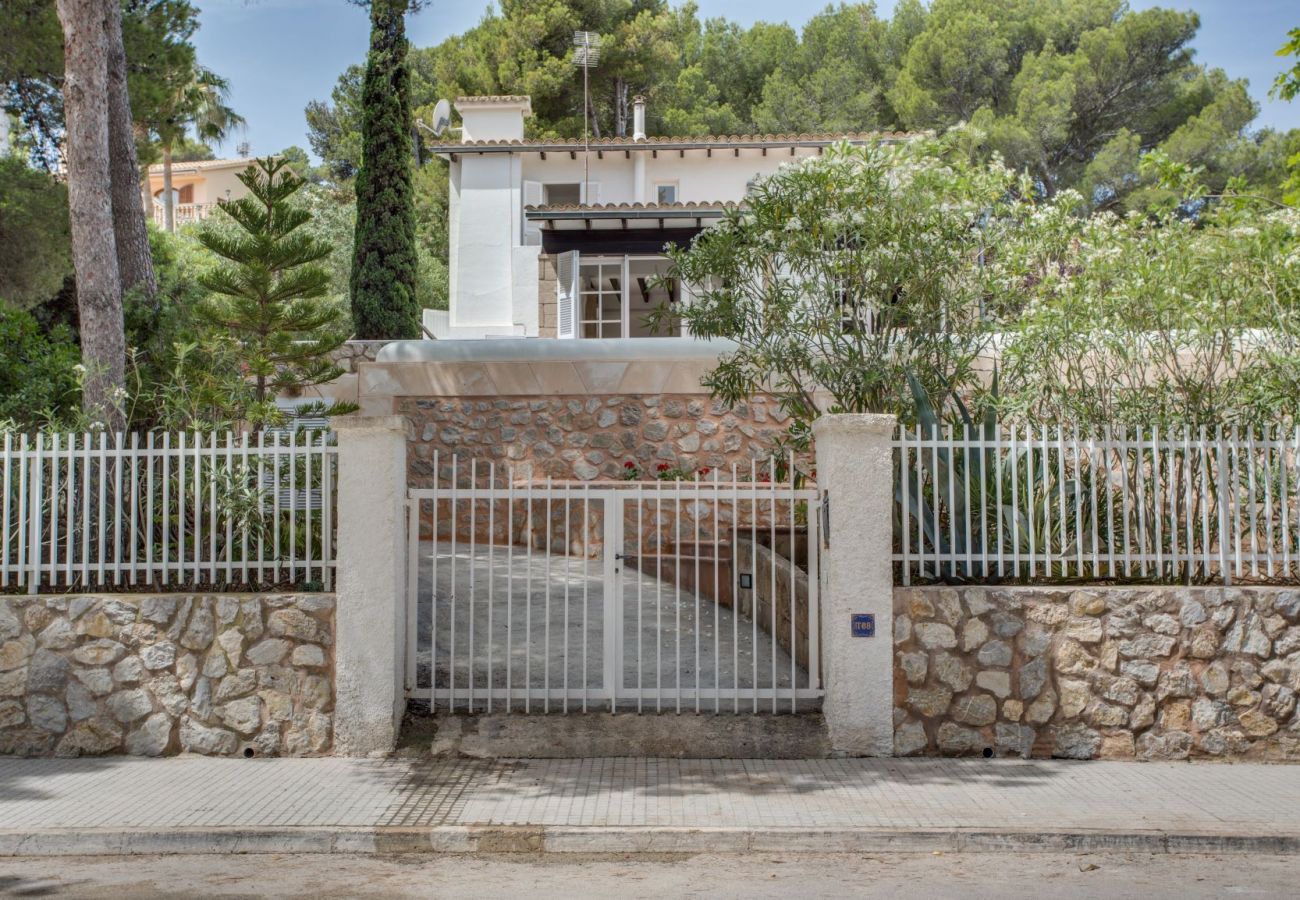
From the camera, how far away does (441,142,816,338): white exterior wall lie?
24.4 m

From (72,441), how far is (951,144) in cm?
745

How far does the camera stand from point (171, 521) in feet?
27.9

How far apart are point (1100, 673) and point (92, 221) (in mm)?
8747

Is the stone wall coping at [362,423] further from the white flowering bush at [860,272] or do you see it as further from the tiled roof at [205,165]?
the tiled roof at [205,165]

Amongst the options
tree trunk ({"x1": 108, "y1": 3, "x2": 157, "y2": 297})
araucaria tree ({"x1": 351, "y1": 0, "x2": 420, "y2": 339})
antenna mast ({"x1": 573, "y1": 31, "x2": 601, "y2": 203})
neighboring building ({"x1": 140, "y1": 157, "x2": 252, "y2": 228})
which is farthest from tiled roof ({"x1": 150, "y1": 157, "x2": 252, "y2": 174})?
tree trunk ({"x1": 108, "y1": 3, "x2": 157, "y2": 297})

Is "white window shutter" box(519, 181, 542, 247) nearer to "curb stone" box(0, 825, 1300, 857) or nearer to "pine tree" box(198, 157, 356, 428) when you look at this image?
"pine tree" box(198, 157, 356, 428)

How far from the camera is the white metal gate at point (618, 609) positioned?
7.80 m

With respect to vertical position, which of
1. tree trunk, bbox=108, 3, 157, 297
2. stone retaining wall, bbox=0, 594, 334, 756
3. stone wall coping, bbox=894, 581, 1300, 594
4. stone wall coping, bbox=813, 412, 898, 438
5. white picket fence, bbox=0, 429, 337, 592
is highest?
tree trunk, bbox=108, 3, 157, 297

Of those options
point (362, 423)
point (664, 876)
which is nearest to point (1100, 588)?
point (664, 876)

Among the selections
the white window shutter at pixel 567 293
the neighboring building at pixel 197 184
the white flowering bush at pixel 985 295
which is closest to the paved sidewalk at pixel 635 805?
the white flowering bush at pixel 985 295

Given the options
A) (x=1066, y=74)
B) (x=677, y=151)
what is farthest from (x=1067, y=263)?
(x=1066, y=74)

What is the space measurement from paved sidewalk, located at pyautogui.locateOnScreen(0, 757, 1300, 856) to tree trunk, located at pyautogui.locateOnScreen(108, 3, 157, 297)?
6.56 metres

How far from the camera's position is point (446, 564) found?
11.8m

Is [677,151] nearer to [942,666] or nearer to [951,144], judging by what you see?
[951,144]
